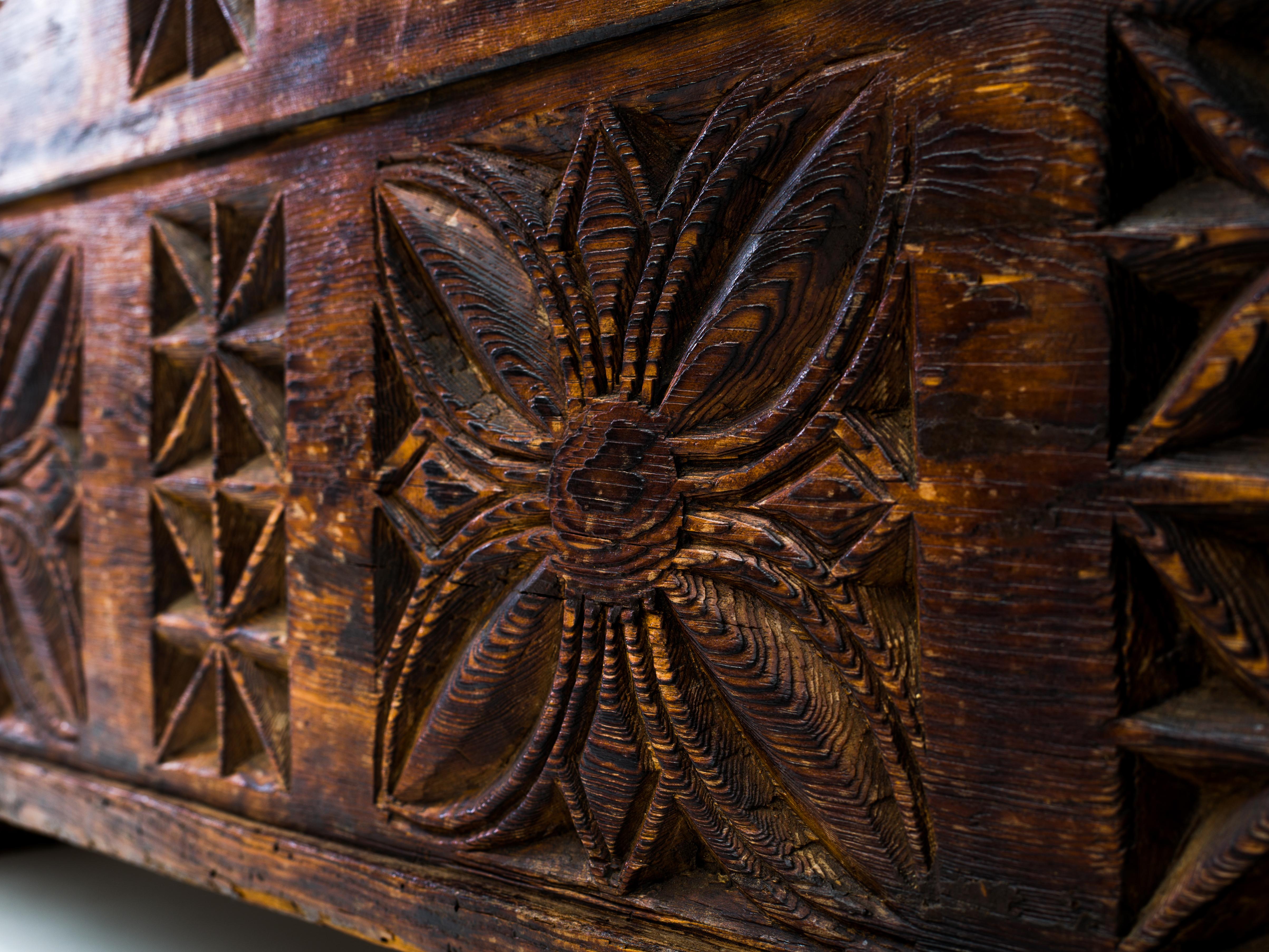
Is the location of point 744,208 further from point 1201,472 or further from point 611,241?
point 1201,472

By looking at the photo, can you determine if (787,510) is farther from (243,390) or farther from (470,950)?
(243,390)

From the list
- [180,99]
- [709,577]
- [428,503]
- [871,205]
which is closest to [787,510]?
[709,577]

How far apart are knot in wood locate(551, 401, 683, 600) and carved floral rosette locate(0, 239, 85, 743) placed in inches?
29.6

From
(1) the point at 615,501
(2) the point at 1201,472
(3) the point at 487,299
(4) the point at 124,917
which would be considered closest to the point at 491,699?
(1) the point at 615,501

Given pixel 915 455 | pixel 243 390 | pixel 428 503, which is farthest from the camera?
pixel 243 390

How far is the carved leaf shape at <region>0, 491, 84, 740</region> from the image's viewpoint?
1184 millimetres

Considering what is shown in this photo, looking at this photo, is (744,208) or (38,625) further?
(38,625)

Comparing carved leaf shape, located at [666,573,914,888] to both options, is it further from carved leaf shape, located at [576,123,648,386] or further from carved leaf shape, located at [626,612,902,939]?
carved leaf shape, located at [576,123,648,386]

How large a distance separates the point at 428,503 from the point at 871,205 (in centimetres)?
45

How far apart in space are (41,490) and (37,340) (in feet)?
0.63

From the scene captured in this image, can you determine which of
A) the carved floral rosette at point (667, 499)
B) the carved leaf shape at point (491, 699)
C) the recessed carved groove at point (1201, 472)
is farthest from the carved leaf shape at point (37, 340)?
the recessed carved groove at point (1201, 472)

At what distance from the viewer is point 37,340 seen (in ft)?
3.97

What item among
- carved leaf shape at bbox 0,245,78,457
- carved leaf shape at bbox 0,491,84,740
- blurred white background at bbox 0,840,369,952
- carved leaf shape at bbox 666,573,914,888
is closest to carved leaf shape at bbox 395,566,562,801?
carved leaf shape at bbox 666,573,914,888

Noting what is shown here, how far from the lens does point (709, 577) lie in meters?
0.71
